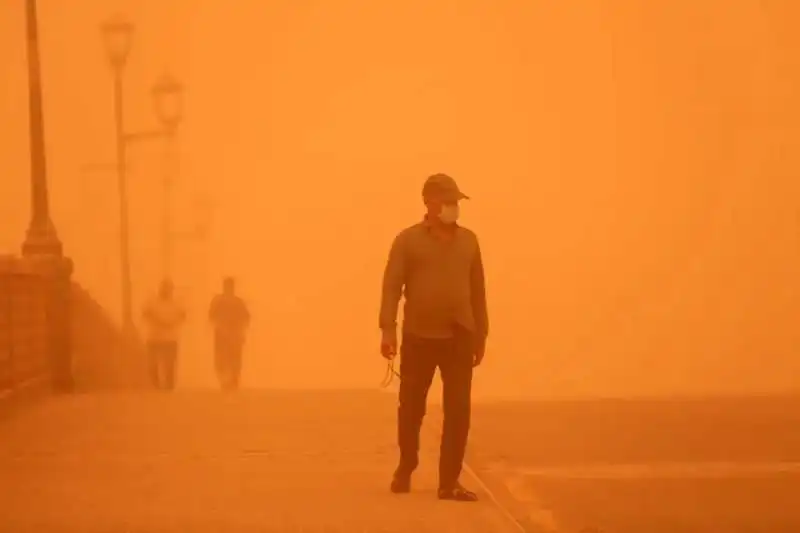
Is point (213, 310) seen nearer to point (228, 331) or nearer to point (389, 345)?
point (228, 331)

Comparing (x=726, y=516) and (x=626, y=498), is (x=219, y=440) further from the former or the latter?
(x=726, y=516)

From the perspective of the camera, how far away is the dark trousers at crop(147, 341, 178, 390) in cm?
1839

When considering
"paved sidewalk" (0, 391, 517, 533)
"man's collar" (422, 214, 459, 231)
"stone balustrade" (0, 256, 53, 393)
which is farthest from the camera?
"stone balustrade" (0, 256, 53, 393)

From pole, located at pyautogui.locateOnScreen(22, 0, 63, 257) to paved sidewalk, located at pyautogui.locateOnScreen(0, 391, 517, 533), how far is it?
2691 millimetres

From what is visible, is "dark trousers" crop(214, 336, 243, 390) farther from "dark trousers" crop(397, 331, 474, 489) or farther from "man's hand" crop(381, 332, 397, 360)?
"man's hand" crop(381, 332, 397, 360)

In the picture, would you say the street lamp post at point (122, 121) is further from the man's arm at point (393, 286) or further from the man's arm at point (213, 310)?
the man's arm at point (393, 286)

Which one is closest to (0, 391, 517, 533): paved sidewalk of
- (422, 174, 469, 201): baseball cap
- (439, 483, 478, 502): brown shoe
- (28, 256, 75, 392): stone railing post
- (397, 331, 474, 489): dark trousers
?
(439, 483, 478, 502): brown shoe

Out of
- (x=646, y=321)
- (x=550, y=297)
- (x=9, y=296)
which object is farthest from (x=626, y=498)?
(x=550, y=297)

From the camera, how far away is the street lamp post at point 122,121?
19312mm

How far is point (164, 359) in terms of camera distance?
1838 cm

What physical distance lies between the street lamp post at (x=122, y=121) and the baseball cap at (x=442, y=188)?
40.8ft

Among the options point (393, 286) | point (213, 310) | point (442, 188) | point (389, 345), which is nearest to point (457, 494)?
point (389, 345)

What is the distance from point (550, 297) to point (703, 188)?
3253 centimetres

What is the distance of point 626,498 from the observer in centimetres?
757
